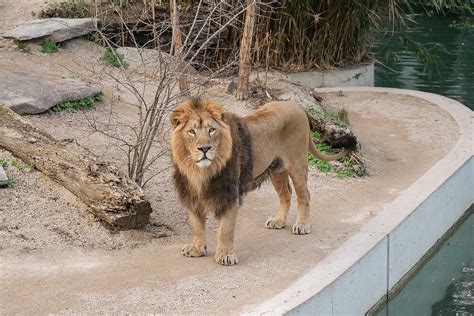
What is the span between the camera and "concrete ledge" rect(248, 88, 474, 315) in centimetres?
596

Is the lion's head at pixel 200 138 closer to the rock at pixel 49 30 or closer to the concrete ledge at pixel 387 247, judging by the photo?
the concrete ledge at pixel 387 247

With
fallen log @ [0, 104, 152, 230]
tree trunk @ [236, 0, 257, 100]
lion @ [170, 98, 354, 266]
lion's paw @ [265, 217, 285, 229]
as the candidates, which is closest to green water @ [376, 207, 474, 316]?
lion's paw @ [265, 217, 285, 229]

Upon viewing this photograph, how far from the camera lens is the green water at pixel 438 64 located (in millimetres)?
14680

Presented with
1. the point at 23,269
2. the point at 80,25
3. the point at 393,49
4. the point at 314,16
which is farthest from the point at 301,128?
the point at 393,49

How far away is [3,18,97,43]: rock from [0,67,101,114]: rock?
3.65 feet

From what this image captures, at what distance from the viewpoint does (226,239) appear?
6457 millimetres

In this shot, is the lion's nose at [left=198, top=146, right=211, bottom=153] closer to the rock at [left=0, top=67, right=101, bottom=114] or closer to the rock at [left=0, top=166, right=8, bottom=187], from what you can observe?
the rock at [left=0, top=166, right=8, bottom=187]

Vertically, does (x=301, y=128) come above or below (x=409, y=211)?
above

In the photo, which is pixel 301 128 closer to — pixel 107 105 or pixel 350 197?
pixel 350 197

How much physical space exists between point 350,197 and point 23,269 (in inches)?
123

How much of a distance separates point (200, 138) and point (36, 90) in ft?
11.3

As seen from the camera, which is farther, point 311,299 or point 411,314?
point 411,314

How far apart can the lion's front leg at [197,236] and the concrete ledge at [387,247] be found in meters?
0.78

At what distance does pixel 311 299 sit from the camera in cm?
580
